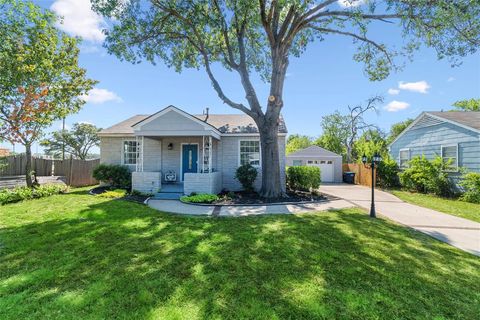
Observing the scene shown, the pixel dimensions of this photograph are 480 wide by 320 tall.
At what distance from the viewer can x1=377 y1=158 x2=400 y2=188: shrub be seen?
664 inches

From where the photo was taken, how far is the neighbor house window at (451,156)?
1290 cm

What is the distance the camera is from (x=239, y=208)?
9.12 m

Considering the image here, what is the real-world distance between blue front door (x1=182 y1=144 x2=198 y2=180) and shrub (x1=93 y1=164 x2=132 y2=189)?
3.25m

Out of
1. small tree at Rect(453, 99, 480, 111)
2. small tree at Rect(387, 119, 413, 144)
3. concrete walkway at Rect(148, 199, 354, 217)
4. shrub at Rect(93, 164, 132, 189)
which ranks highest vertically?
small tree at Rect(453, 99, 480, 111)

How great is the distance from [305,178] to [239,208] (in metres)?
5.38

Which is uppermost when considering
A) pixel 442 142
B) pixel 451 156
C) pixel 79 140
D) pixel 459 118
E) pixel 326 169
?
pixel 79 140

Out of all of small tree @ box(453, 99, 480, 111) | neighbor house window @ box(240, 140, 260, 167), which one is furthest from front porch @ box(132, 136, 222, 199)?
small tree @ box(453, 99, 480, 111)

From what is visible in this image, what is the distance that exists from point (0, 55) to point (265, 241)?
12683mm

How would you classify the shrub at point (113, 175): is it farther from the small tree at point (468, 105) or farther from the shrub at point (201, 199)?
the small tree at point (468, 105)

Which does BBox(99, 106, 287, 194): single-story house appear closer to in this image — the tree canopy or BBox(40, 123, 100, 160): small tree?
the tree canopy

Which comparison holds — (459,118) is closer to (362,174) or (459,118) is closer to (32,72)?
(362,174)

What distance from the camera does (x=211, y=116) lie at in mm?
16422

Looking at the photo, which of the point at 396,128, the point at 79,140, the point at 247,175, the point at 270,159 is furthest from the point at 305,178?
the point at 79,140

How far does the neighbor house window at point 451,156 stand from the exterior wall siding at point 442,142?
21 centimetres
